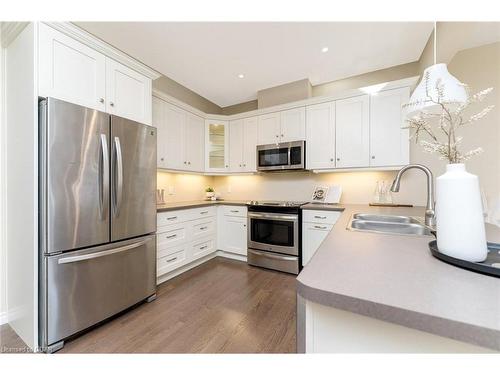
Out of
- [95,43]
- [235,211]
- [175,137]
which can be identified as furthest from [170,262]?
[95,43]

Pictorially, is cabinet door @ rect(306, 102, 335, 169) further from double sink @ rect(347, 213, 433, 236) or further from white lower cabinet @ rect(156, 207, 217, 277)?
white lower cabinet @ rect(156, 207, 217, 277)

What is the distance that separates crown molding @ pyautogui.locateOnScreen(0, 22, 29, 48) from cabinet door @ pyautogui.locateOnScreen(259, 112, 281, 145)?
2553 millimetres

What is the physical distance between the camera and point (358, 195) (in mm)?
2980

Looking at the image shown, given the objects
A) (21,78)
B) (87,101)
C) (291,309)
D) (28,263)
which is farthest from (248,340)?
(21,78)

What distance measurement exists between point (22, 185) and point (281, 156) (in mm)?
2667

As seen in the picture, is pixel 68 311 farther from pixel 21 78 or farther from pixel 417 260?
pixel 417 260

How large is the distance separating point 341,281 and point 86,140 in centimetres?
187

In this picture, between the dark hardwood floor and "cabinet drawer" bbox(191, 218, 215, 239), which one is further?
"cabinet drawer" bbox(191, 218, 215, 239)

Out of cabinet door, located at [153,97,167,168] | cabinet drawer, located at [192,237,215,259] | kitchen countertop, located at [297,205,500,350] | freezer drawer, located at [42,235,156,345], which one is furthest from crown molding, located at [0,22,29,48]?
cabinet drawer, located at [192,237,215,259]

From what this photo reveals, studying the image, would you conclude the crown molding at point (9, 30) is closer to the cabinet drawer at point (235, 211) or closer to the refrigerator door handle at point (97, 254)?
the refrigerator door handle at point (97, 254)

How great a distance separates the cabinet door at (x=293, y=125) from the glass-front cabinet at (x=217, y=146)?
3.31 feet

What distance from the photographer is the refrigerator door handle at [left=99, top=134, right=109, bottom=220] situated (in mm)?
1656

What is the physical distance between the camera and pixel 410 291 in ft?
1.69

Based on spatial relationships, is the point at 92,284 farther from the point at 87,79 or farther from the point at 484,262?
the point at 484,262
